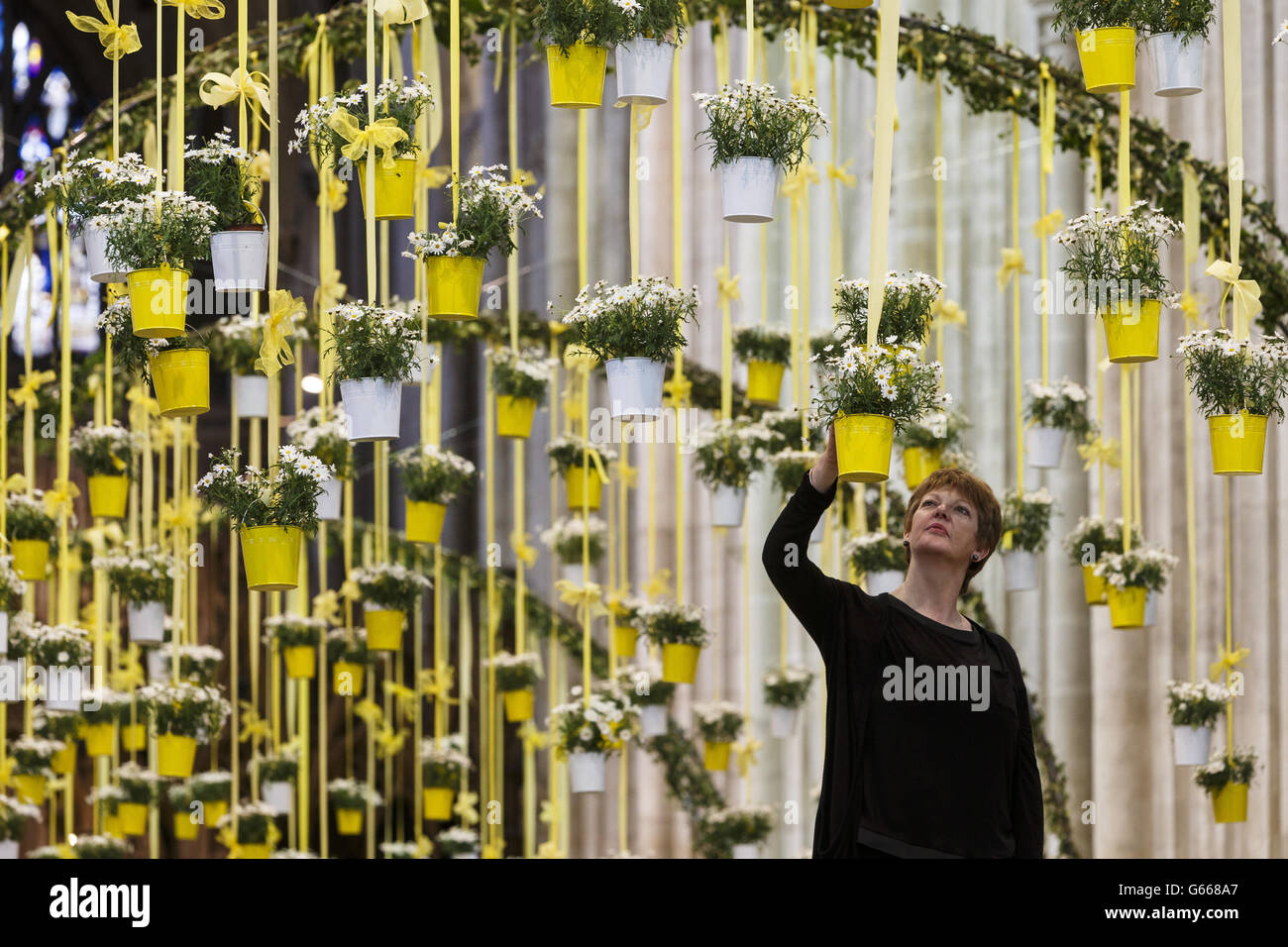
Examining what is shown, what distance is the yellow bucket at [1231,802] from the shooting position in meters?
7.00

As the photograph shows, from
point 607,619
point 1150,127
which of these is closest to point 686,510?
point 607,619

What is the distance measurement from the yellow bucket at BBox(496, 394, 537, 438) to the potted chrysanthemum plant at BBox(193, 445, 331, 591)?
248 centimetres

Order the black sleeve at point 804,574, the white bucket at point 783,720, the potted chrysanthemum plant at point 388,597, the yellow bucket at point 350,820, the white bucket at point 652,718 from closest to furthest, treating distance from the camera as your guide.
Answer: the black sleeve at point 804,574, the potted chrysanthemum plant at point 388,597, the white bucket at point 783,720, the white bucket at point 652,718, the yellow bucket at point 350,820

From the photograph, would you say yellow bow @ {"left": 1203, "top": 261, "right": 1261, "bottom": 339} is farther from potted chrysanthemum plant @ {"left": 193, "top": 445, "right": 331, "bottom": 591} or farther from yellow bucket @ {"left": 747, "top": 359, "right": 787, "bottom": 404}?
yellow bucket @ {"left": 747, "top": 359, "right": 787, "bottom": 404}

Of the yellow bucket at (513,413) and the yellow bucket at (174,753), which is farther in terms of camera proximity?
the yellow bucket at (174,753)

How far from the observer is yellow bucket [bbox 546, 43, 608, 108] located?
484 cm

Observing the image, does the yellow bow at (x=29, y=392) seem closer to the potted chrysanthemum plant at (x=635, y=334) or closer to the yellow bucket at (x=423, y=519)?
A: the yellow bucket at (x=423, y=519)

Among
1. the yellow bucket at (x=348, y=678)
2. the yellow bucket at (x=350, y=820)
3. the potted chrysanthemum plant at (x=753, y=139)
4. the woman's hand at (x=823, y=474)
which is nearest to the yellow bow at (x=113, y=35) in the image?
the potted chrysanthemum plant at (x=753, y=139)

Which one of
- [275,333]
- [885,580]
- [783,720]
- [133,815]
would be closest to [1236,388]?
[885,580]

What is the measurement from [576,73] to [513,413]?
9.29 ft

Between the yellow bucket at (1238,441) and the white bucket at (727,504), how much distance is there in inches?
86.5

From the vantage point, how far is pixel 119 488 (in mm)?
7910

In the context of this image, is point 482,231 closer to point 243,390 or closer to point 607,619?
point 243,390

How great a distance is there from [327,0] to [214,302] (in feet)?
27.7
